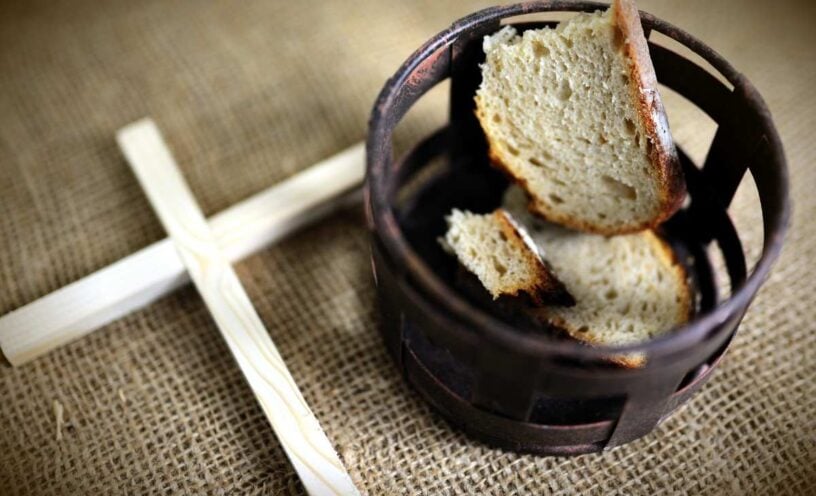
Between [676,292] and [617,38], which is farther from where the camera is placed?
[676,292]

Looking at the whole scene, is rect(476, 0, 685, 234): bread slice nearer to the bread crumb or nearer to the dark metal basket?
the dark metal basket

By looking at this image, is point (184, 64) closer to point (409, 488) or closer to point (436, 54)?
point (436, 54)

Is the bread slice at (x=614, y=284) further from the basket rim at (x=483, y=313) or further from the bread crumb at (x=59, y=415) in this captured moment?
the bread crumb at (x=59, y=415)

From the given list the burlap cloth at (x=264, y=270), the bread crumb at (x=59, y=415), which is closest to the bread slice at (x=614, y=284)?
the burlap cloth at (x=264, y=270)

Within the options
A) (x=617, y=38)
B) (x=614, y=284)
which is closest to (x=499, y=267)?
(x=614, y=284)

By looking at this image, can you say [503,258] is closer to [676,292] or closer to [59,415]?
[676,292]

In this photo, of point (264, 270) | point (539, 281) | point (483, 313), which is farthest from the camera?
point (264, 270)
